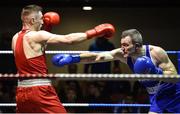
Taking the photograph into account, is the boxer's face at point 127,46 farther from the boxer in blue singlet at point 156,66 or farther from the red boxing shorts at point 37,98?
the red boxing shorts at point 37,98

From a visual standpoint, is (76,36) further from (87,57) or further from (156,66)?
(156,66)

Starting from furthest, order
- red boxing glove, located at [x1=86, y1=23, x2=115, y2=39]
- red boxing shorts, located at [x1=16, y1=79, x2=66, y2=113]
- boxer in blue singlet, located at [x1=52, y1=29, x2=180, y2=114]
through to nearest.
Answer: boxer in blue singlet, located at [x1=52, y1=29, x2=180, y2=114] → red boxing shorts, located at [x1=16, y1=79, x2=66, y2=113] → red boxing glove, located at [x1=86, y1=23, x2=115, y2=39]

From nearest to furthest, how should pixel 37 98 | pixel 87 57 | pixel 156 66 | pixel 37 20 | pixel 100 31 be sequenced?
pixel 100 31 < pixel 37 98 < pixel 37 20 < pixel 156 66 < pixel 87 57

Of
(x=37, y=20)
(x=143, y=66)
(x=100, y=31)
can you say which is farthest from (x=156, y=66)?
(x=37, y=20)

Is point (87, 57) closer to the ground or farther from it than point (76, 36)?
closer to the ground

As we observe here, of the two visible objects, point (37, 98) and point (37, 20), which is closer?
point (37, 98)

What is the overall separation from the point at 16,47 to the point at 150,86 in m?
0.88

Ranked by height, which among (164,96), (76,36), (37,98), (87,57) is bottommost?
(164,96)

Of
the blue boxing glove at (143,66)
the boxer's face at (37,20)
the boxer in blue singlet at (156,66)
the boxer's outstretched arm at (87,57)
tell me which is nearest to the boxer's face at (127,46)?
the boxer in blue singlet at (156,66)

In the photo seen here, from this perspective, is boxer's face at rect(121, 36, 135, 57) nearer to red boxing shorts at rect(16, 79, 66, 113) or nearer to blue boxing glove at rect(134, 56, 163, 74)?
blue boxing glove at rect(134, 56, 163, 74)

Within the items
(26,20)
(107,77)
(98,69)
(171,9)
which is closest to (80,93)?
(98,69)

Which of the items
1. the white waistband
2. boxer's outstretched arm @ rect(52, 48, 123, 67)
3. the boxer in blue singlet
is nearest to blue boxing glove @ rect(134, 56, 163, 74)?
the boxer in blue singlet

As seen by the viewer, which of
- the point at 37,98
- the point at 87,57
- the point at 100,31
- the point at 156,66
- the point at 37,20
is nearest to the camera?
the point at 100,31

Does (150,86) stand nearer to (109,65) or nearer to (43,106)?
(43,106)
